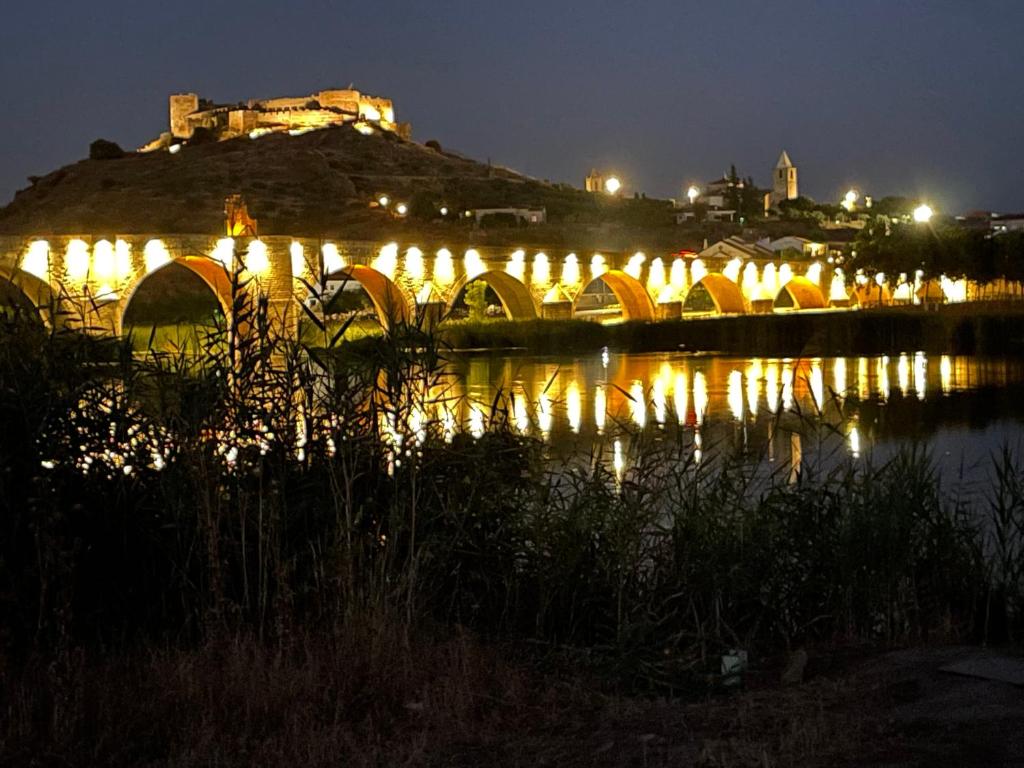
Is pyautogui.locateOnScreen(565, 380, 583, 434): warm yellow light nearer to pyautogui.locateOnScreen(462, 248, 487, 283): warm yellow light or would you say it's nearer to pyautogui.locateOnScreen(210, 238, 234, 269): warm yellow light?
pyautogui.locateOnScreen(210, 238, 234, 269): warm yellow light

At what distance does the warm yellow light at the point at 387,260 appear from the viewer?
3131 cm

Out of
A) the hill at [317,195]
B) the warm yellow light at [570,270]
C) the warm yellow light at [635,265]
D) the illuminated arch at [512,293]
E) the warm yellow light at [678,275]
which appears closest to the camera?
the illuminated arch at [512,293]

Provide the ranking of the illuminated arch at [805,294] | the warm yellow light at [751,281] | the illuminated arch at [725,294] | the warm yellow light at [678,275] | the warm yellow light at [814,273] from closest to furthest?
the warm yellow light at [678,275], the illuminated arch at [725,294], the warm yellow light at [751,281], the warm yellow light at [814,273], the illuminated arch at [805,294]

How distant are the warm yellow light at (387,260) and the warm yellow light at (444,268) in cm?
162

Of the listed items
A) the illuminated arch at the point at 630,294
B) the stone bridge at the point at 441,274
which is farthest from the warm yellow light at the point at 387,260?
the illuminated arch at the point at 630,294

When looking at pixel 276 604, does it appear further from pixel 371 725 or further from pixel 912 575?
pixel 912 575

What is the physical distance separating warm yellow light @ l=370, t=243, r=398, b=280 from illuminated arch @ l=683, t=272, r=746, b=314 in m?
15.2

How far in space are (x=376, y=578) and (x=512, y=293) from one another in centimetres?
3276

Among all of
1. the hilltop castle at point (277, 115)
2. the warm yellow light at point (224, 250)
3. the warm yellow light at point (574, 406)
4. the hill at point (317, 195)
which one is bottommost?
the warm yellow light at point (574, 406)

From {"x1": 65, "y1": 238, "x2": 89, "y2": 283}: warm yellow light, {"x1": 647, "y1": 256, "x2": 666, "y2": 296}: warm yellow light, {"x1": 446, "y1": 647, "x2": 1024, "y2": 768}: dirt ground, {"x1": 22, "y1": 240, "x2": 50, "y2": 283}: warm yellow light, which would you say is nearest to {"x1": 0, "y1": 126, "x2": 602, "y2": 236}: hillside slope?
{"x1": 647, "y1": 256, "x2": 666, "y2": 296}: warm yellow light

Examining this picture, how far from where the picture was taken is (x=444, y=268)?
33406 mm

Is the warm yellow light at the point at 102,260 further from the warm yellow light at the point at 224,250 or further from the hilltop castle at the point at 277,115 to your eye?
the hilltop castle at the point at 277,115

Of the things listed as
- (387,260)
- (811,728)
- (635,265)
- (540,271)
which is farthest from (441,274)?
(811,728)

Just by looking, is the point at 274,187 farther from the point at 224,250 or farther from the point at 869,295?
the point at 224,250
